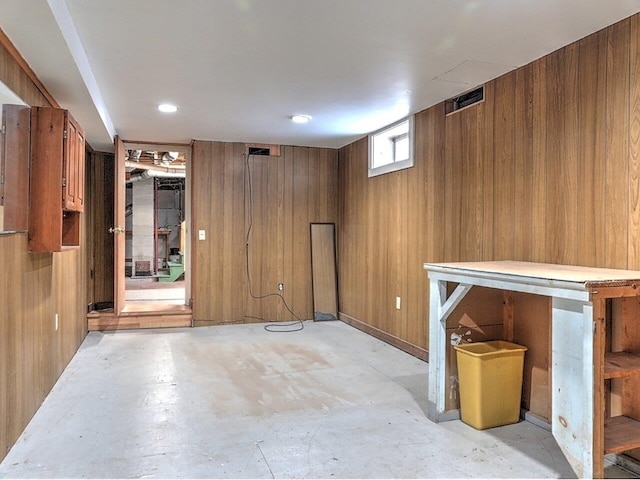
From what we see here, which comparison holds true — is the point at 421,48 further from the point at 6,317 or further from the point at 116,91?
the point at 6,317

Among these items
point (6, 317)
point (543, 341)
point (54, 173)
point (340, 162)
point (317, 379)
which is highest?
point (340, 162)

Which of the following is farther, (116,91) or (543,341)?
(116,91)

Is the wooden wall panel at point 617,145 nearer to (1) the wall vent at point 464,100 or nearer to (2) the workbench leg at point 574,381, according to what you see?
(2) the workbench leg at point 574,381

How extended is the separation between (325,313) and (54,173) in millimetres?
3725

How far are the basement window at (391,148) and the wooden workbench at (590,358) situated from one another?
2214mm

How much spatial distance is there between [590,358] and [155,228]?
415 inches

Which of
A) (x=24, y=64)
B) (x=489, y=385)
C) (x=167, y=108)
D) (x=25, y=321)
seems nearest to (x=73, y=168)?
Answer: (x=24, y=64)

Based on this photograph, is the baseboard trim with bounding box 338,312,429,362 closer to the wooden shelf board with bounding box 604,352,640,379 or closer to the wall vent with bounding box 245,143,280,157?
the wooden shelf board with bounding box 604,352,640,379

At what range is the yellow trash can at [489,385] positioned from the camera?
250 centimetres

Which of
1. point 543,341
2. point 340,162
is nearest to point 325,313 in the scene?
point 340,162

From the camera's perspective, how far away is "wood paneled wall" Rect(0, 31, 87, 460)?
221cm

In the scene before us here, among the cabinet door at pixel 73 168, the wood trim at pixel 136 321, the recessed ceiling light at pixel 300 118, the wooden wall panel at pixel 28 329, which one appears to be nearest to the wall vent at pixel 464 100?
the recessed ceiling light at pixel 300 118

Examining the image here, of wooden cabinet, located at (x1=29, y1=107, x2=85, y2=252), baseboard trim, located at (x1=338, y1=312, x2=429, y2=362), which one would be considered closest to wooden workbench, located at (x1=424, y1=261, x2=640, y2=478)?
baseboard trim, located at (x1=338, y1=312, x2=429, y2=362)

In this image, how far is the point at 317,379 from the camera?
3367 millimetres
